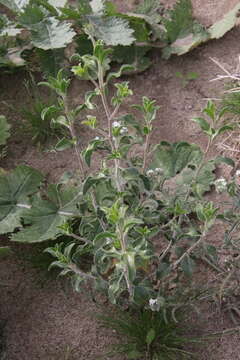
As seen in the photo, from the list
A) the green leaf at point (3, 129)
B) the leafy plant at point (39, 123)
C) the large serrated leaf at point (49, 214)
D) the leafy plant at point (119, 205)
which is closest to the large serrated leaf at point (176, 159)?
the leafy plant at point (119, 205)

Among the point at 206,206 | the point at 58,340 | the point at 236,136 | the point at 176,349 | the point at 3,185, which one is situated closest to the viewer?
the point at 206,206

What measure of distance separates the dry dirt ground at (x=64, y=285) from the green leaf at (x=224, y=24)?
0.09 metres

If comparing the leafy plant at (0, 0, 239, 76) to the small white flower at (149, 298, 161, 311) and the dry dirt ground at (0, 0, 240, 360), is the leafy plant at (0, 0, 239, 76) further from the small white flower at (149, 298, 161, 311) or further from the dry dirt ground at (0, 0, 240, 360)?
the small white flower at (149, 298, 161, 311)

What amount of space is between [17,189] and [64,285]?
0.49 m

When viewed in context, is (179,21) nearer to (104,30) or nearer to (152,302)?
(104,30)

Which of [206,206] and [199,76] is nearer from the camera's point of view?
[206,206]

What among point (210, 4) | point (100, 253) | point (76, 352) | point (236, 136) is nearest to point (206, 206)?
point (100, 253)

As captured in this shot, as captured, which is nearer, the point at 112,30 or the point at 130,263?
the point at 130,263

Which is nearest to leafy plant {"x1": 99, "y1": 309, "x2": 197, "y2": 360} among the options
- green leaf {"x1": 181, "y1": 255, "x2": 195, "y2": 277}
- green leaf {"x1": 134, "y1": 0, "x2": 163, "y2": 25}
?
green leaf {"x1": 181, "y1": 255, "x2": 195, "y2": 277}

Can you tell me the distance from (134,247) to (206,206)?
11.0 inches

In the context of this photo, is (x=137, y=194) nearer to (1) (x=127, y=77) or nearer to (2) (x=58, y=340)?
(2) (x=58, y=340)

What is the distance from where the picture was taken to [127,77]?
122 inches

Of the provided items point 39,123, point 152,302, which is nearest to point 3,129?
point 39,123

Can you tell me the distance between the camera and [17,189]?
2.44 meters
